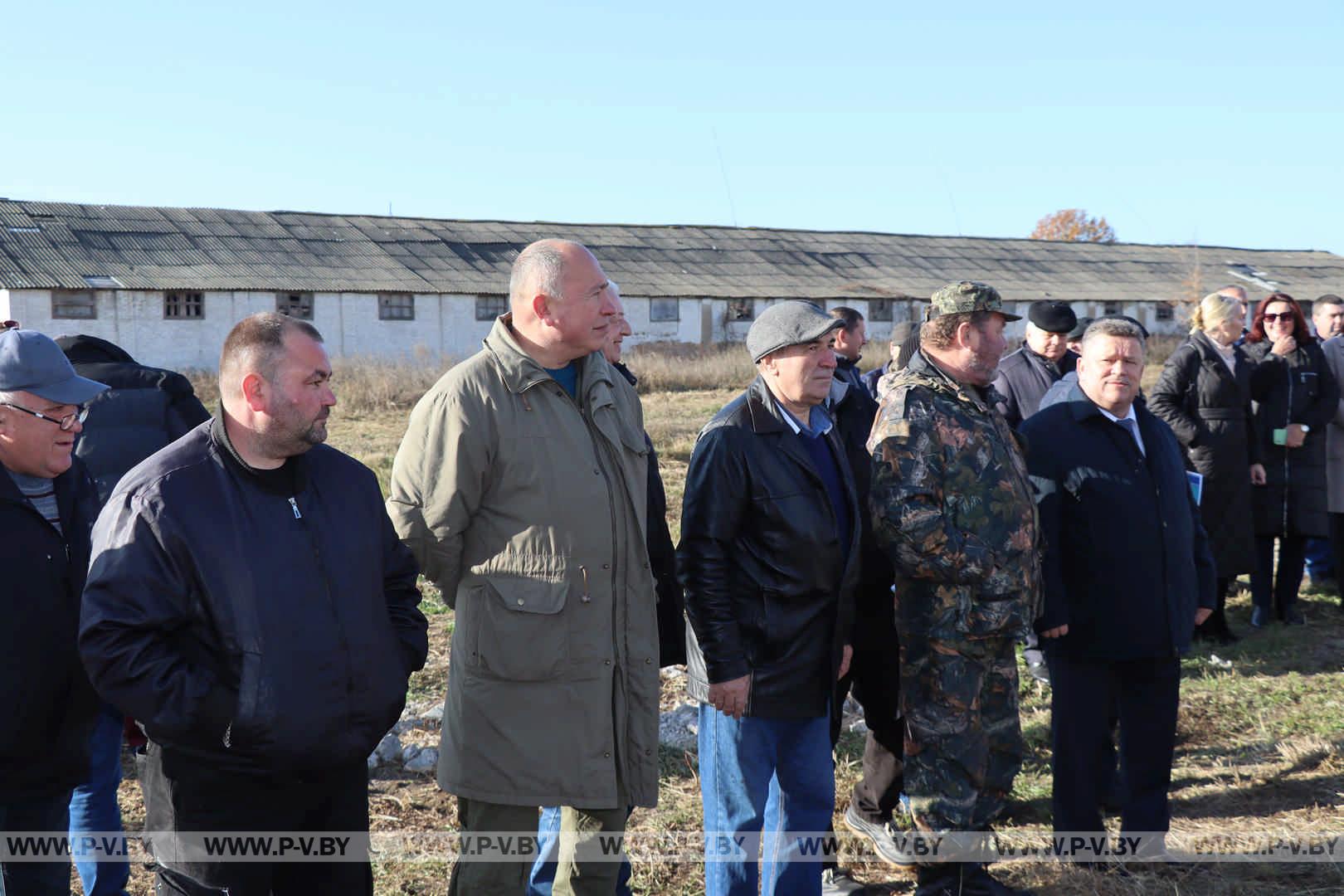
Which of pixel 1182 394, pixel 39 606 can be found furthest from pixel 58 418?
pixel 1182 394

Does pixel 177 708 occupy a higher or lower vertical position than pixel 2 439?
lower

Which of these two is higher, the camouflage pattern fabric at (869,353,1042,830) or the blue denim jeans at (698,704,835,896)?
the camouflage pattern fabric at (869,353,1042,830)

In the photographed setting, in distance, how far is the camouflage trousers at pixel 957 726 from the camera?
148 inches

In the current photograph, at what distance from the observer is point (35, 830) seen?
299cm

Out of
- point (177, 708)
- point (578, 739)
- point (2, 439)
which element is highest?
point (2, 439)

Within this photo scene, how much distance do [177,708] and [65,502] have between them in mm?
1032

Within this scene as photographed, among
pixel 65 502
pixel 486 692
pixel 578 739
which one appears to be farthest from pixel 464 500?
pixel 65 502

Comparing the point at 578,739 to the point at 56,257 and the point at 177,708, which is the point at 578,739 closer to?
the point at 177,708

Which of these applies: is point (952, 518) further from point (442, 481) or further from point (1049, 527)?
point (442, 481)

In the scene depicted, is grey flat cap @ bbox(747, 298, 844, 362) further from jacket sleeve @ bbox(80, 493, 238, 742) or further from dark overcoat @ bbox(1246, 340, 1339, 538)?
dark overcoat @ bbox(1246, 340, 1339, 538)

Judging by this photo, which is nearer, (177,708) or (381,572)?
(177,708)

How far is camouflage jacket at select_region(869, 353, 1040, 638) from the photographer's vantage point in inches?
147

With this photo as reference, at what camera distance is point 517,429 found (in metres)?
3.15

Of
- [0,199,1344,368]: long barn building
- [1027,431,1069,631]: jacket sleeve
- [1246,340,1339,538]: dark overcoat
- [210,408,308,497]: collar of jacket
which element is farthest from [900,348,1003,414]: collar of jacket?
[0,199,1344,368]: long barn building
